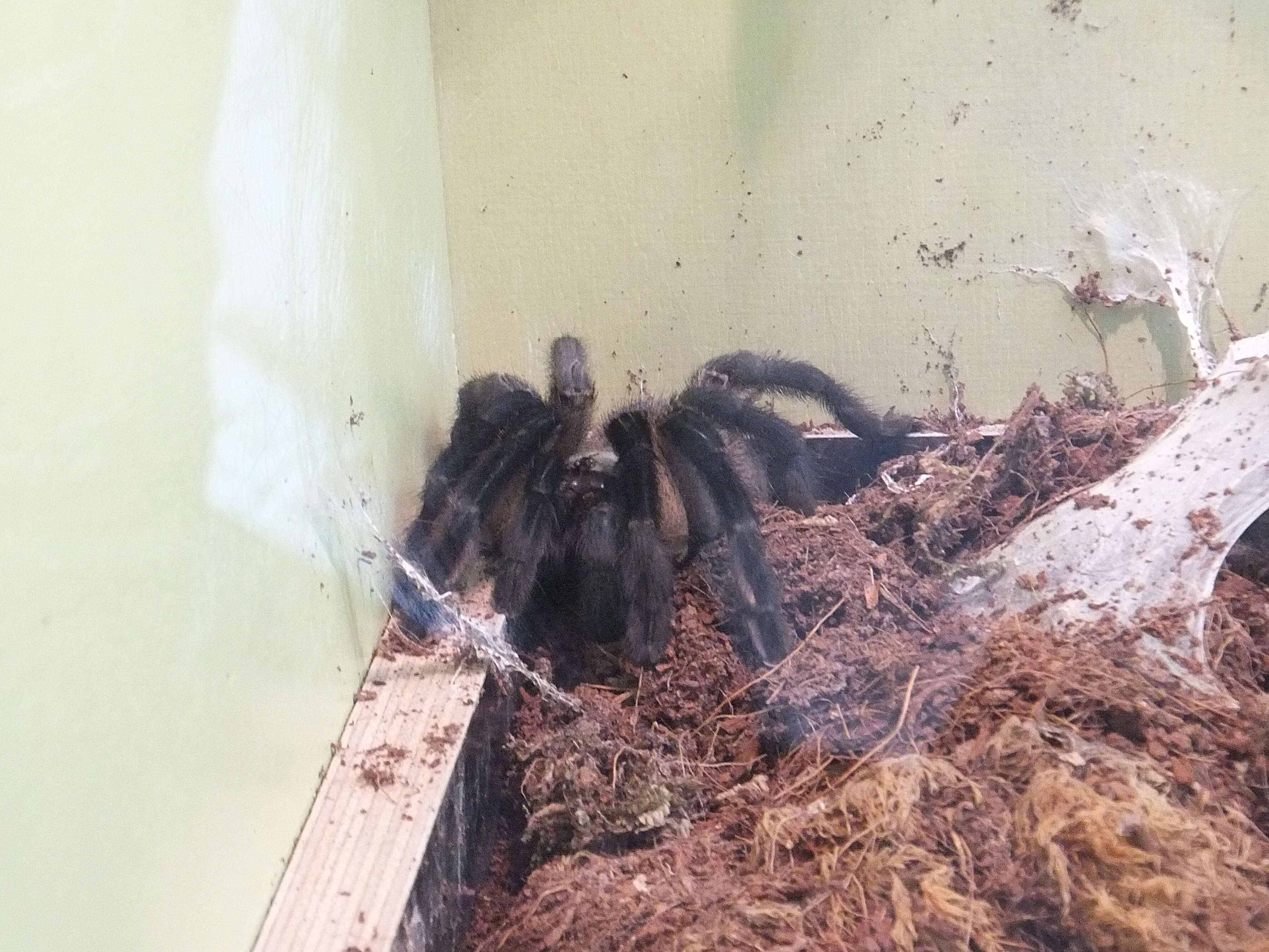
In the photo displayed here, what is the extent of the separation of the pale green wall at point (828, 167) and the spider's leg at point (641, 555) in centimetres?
60

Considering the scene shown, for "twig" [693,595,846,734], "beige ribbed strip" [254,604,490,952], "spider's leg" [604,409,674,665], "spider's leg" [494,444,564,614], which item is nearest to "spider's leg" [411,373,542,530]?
"spider's leg" [494,444,564,614]

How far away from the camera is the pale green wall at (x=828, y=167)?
7.18 feet

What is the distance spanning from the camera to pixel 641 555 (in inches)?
71.2

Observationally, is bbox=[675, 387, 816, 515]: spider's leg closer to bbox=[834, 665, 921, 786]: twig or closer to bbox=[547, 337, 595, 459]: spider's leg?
bbox=[547, 337, 595, 459]: spider's leg

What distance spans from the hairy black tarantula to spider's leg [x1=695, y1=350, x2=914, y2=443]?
0.09 m

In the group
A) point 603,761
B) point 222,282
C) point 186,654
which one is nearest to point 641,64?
point 222,282

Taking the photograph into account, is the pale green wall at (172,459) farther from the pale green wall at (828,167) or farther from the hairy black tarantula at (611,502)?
the pale green wall at (828,167)

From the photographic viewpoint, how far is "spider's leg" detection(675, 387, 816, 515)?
2006mm

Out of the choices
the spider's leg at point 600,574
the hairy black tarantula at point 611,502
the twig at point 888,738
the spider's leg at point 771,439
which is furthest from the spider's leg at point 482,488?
the twig at point 888,738

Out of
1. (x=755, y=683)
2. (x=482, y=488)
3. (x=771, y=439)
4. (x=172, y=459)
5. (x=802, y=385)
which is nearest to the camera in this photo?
(x=172, y=459)

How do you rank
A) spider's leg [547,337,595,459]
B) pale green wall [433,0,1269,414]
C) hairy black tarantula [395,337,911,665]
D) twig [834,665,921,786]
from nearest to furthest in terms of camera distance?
1. twig [834,665,921,786]
2. hairy black tarantula [395,337,911,665]
3. spider's leg [547,337,595,459]
4. pale green wall [433,0,1269,414]

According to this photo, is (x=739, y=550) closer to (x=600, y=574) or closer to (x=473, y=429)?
(x=600, y=574)

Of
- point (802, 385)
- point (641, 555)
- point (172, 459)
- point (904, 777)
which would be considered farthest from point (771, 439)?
point (172, 459)

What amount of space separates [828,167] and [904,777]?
159 centimetres
